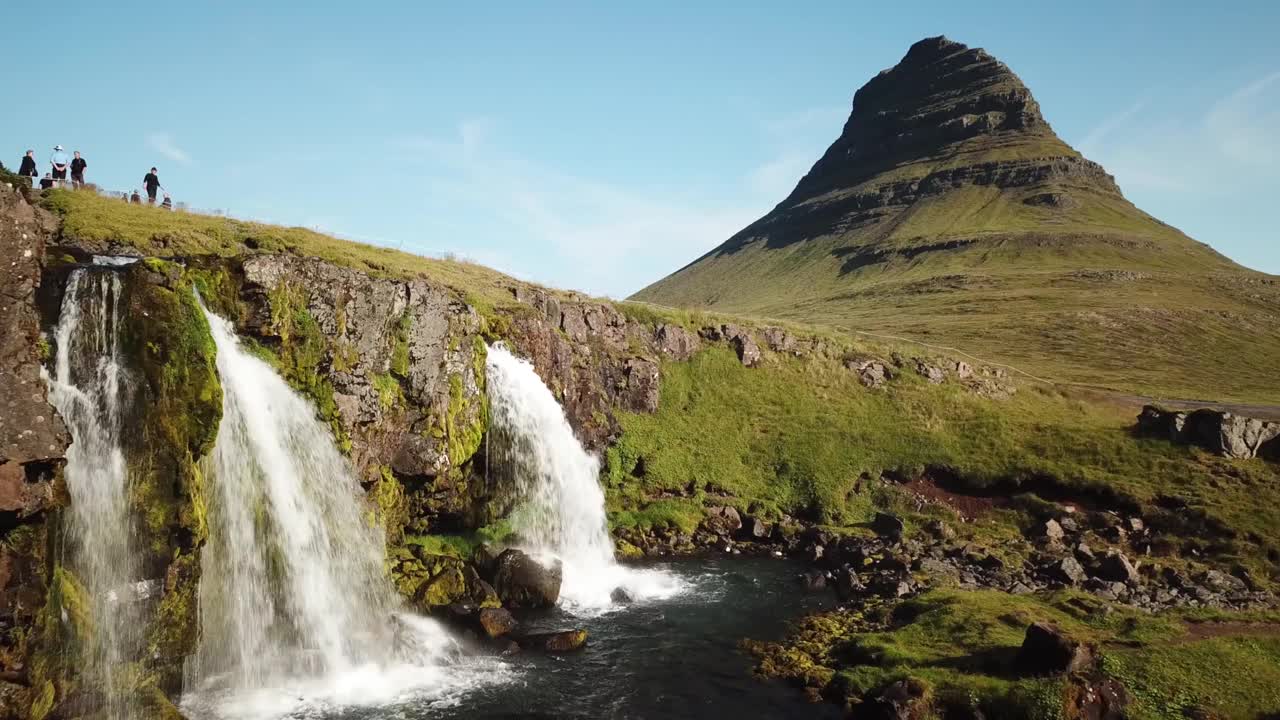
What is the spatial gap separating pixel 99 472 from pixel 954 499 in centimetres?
4204

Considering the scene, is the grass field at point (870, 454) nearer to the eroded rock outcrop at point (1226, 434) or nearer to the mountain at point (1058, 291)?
the eroded rock outcrop at point (1226, 434)

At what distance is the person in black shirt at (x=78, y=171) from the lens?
3488cm

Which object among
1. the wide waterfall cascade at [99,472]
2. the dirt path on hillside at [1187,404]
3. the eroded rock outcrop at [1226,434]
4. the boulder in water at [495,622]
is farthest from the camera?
the dirt path on hillside at [1187,404]

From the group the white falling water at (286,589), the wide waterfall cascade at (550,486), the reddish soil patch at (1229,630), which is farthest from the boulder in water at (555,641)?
the reddish soil patch at (1229,630)

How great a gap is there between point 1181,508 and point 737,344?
29.9m

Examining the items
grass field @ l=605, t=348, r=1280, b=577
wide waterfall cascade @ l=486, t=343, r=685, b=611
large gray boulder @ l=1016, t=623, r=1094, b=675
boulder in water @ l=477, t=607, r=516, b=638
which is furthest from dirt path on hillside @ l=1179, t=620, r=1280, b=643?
boulder in water @ l=477, t=607, r=516, b=638

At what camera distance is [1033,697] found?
1786 centimetres

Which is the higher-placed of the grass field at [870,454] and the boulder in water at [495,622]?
the grass field at [870,454]

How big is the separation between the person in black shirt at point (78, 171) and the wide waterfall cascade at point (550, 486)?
2166 cm

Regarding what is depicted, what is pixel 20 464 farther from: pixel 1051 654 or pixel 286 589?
pixel 1051 654

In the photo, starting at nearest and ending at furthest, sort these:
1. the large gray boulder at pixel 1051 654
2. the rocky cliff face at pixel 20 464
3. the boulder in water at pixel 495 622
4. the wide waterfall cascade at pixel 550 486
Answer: the rocky cliff face at pixel 20 464, the large gray boulder at pixel 1051 654, the boulder in water at pixel 495 622, the wide waterfall cascade at pixel 550 486

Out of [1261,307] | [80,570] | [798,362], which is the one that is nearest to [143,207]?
[80,570]

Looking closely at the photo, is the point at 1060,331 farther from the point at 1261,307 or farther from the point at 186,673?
the point at 186,673

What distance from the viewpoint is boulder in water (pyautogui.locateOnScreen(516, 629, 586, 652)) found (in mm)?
24719
